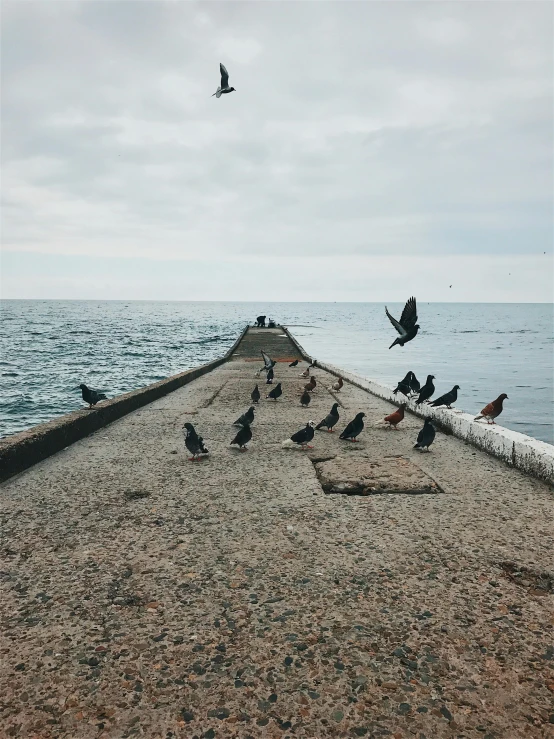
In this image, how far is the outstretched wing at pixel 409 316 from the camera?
296 inches

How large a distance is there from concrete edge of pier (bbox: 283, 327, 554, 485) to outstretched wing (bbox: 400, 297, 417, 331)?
1.33 m

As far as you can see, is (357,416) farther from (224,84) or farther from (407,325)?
(224,84)

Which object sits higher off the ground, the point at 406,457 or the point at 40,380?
the point at 406,457

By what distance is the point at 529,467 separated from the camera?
5004mm

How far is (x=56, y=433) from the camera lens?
6012 mm

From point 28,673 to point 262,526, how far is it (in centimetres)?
183

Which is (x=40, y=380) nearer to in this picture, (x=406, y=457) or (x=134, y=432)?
(x=134, y=432)

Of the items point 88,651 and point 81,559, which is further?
point 81,559

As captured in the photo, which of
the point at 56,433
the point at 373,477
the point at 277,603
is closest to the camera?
the point at 277,603

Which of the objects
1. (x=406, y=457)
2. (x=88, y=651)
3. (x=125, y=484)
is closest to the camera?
(x=88, y=651)

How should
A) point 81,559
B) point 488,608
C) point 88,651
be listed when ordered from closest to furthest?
1. point 88,651
2. point 488,608
3. point 81,559

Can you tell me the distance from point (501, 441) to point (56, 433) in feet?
16.5

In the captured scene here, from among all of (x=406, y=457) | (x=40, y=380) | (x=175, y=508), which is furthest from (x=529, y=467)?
(x=40, y=380)

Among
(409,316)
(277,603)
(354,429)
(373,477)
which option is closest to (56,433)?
(354,429)
